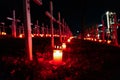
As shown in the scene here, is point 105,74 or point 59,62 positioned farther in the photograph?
point 59,62

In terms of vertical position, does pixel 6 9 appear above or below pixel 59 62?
above

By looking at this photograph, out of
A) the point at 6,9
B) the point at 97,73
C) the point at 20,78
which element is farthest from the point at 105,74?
the point at 6,9

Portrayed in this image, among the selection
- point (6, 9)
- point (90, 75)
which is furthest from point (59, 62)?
point (6, 9)

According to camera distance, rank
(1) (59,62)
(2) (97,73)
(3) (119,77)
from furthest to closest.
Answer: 1. (1) (59,62)
2. (2) (97,73)
3. (3) (119,77)

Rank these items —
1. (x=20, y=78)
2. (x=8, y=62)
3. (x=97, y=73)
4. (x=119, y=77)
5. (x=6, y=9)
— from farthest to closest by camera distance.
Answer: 1. (x=6, y=9)
2. (x=8, y=62)
3. (x=97, y=73)
4. (x=119, y=77)
5. (x=20, y=78)

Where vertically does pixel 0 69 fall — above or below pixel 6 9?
below

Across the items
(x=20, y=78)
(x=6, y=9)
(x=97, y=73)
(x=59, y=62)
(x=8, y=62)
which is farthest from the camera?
(x=6, y=9)

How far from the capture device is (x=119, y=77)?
6895 millimetres

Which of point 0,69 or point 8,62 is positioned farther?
point 8,62

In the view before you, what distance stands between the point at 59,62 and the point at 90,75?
7.54 ft

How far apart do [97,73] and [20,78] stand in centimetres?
247

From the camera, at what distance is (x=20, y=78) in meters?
6.00

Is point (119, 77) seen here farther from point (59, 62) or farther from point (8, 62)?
point (8, 62)

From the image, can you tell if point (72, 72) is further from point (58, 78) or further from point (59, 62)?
point (59, 62)
